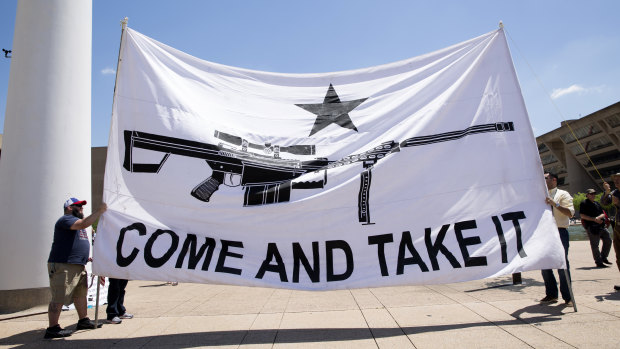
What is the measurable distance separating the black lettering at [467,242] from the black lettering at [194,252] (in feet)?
10.1

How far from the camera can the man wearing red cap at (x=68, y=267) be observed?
16.1 ft

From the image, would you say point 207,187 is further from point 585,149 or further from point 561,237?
point 585,149

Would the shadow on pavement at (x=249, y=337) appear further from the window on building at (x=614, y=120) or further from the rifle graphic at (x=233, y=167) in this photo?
the window on building at (x=614, y=120)

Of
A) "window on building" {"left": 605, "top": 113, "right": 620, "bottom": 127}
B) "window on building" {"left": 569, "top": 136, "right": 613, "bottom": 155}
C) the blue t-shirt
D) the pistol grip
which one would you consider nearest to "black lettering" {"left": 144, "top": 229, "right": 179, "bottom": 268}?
the pistol grip

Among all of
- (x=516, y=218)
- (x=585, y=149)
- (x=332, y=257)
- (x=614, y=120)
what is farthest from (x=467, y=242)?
(x=585, y=149)

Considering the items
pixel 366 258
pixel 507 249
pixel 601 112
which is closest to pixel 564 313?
pixel 507 249

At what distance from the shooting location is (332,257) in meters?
4.79

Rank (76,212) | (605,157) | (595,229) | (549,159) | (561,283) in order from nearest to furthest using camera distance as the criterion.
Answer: (76,212)
(561,283)
(595,229)
(605,157)
(549,159)

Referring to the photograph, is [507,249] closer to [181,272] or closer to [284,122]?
[284,122]

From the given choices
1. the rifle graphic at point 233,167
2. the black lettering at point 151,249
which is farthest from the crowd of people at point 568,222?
the black lettering at point 151,249

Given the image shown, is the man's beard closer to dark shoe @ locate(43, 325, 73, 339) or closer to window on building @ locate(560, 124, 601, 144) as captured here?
dark shoe @ locate(43, 325, 73, 339)

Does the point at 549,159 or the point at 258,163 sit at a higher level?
the point at 549,159

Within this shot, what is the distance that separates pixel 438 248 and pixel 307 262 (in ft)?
5.40

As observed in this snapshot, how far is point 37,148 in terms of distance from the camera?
7.22 meters
